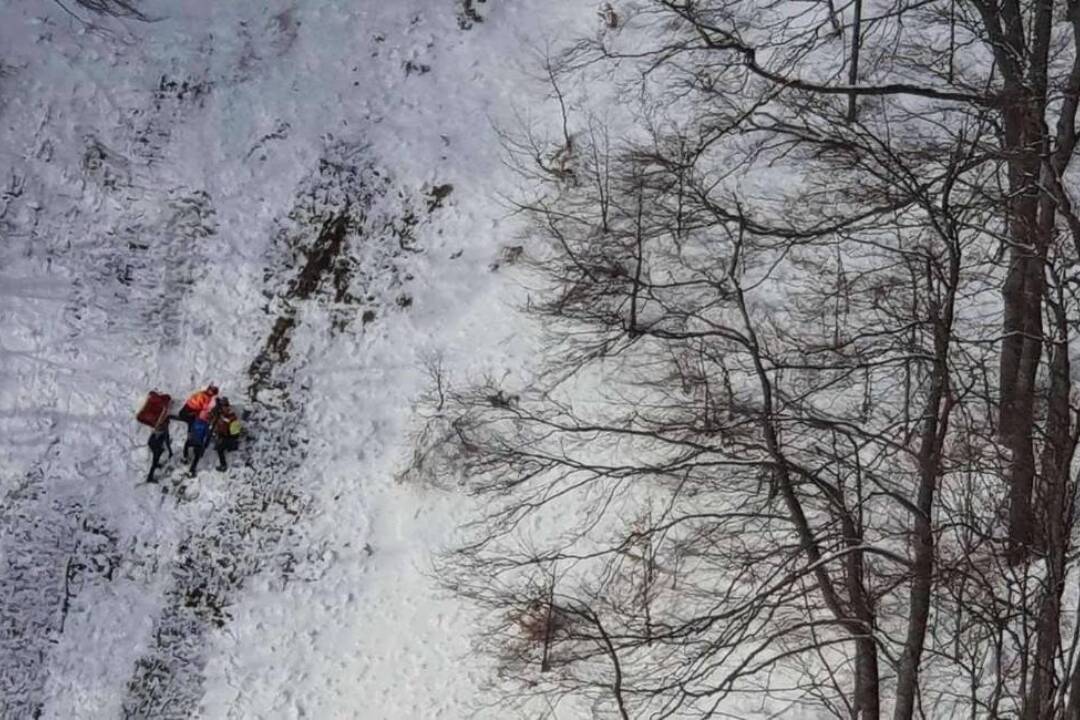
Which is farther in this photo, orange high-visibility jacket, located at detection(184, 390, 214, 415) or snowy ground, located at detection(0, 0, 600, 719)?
orange high-visibility jacket, located at detection(184, 390, 214, 415)

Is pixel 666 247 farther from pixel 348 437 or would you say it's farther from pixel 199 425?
pixel 199 425

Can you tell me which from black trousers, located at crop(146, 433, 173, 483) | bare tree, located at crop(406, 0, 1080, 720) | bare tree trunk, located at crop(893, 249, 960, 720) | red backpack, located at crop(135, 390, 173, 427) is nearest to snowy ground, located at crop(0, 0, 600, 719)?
black trousers, located at crop(146, 433, 173, 483)

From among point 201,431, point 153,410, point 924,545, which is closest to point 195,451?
point 201,431

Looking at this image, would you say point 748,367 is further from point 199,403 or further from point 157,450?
point 157,450

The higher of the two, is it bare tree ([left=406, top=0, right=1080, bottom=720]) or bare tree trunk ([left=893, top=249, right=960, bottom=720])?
bare tree ([left=406, top=0, right=1080, bottom=720])

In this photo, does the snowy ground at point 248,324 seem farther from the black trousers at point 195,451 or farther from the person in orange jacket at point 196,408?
the person in orange jacket at point 196,408

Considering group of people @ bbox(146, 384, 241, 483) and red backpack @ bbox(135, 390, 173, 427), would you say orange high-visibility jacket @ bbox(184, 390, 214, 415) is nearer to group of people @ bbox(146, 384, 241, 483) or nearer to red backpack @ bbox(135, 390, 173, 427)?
group of people @ bbox(146, 384, 241, 483)

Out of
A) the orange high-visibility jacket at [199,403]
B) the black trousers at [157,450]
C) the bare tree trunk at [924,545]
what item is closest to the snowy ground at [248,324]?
the black trousers at [157,450]
